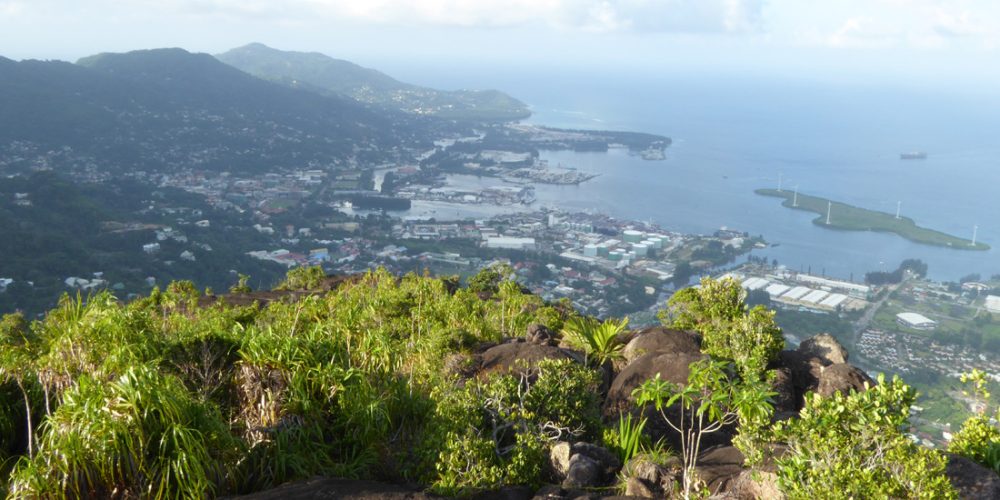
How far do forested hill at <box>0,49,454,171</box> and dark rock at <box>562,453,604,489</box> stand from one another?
59.9 metres

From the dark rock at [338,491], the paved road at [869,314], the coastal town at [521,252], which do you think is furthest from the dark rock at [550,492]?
the paved road at [869,314]

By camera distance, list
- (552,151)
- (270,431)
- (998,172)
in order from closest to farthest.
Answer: (270,431) < (998,172) < (552,151)

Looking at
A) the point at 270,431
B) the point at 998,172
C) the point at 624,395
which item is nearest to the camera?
the point at 270,431

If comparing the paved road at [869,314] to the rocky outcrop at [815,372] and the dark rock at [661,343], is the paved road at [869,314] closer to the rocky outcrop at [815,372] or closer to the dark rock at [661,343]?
the rocky outcrop at [815,372]

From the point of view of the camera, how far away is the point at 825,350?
7113 millimetres

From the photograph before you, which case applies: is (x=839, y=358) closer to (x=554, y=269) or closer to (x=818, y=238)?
(x=554, y=269)

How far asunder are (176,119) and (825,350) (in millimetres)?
78744

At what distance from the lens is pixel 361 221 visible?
48906 mm

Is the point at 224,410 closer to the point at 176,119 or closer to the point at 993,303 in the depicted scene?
the point at 993,303

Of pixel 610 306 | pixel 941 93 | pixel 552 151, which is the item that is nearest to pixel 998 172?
pixel 552 151

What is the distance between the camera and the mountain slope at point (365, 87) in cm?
11625

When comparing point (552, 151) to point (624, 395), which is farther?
point (552, 151)

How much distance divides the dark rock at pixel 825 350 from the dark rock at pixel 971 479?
3.51 metres

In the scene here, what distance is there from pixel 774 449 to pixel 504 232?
4330 cm
